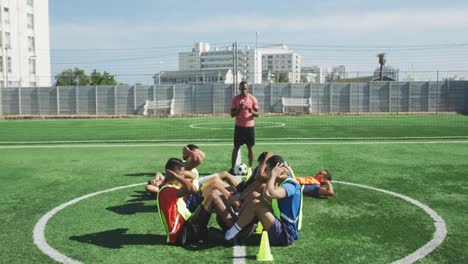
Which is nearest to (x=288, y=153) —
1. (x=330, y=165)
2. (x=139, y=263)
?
(x=330, y=165)

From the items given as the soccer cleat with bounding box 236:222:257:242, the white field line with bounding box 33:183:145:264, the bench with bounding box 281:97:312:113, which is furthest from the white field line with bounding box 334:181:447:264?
the bench with bounding box 281:97:312:113

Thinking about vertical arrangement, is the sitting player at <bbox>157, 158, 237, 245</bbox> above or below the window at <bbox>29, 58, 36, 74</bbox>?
below

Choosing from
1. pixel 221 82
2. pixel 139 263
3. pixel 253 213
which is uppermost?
pixel 221 82

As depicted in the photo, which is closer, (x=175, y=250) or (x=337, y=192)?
(x=175, y=250)

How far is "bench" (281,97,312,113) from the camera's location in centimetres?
3938

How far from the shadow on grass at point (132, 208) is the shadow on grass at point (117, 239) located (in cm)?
114

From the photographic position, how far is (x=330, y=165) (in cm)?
1228

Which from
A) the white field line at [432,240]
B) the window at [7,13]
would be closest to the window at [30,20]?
the window at [7,13]

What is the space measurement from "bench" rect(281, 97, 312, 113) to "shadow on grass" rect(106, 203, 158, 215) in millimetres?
31710

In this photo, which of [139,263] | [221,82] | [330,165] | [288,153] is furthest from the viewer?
[221,82]

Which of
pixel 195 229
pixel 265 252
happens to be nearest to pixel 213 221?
pixel 195 229

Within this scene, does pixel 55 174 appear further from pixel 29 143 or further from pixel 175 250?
pixel 29 143

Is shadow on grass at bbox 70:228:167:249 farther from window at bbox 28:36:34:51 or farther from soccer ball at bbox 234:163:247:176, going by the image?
window at bbox 28:36:34:51

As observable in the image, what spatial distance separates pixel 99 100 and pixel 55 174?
2986cm
